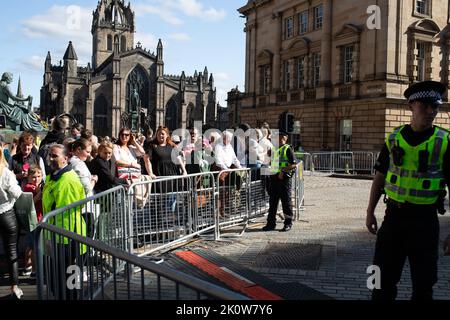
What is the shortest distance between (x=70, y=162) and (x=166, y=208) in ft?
5.81

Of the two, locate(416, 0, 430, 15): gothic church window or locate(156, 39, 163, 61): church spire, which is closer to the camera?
locate(416, 0, 430, 15): gothic church window

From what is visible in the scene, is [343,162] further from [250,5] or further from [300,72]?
[250,5]

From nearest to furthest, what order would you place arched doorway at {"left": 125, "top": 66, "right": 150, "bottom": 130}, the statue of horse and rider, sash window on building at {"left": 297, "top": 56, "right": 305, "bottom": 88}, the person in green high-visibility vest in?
1. the person in green high-visibility vest
2. the statue of horse and rider
3. sash window on building at {"left": 297, "top": 56, "right": 305, "bottom": 88}
4. arched doorway at {"left": 125, "top": 66, "right": 150, "bottom": 130}

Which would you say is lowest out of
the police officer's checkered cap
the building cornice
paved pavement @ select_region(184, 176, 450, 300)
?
paved pavement @ select_region(184, 176, 450, 300)

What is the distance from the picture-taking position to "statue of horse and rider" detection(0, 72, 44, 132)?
60.2 feet

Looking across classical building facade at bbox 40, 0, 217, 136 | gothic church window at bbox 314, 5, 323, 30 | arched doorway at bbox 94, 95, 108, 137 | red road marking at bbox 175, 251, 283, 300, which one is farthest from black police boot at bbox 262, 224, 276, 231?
arched doorway at bbox 94, 95, 108, 137

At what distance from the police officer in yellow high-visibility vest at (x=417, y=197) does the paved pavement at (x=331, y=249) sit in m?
1.58

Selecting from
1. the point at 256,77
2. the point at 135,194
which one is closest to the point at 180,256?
the point at 135,194

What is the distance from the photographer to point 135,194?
20.3 ft

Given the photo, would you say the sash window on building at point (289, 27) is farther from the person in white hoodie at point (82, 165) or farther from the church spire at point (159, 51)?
the church spire at point (159, 51)

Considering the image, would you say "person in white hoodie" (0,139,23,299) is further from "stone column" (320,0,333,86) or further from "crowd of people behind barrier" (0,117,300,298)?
"stone column" (320,0,333,86)

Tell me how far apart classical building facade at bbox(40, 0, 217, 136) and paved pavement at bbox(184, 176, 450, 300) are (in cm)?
6259

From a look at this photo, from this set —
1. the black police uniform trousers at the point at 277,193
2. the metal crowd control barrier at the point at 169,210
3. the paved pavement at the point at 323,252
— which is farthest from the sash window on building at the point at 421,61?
the metal crowd control barrier at the point at 169,210
